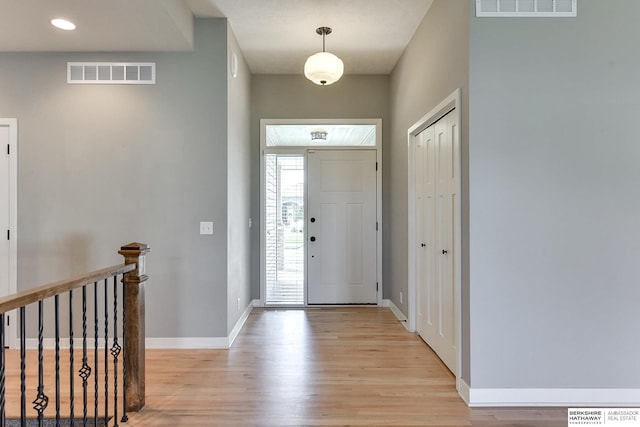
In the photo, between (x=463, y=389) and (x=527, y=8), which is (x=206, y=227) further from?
(x=527, y=8)

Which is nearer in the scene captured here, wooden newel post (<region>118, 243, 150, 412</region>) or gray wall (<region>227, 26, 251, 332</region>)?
wooden newel post (<region>118, 243, 150, 412</region>)

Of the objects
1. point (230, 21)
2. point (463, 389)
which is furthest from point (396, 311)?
point (230, 21)

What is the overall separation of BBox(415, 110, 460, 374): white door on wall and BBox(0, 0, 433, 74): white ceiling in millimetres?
1146

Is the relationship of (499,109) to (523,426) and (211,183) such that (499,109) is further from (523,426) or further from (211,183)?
(211,183)

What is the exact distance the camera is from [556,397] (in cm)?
236

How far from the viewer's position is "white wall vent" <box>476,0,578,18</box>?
236cm

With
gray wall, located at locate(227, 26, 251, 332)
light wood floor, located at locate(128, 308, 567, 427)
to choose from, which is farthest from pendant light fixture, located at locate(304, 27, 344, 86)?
light wood floor, located at locate(128, 308, 567, 427)

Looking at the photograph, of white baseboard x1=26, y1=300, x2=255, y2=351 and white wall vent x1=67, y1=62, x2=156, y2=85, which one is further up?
white wall vent x1=67, y1=62, x2=156, y2=85

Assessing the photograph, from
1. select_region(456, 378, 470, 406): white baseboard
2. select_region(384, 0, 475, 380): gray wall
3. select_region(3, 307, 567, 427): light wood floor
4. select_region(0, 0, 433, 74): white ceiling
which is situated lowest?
select_region(3, 307, 567, 427): light wood floor

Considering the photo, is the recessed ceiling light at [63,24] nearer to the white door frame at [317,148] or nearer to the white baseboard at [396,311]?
the white door frame at [317,148]

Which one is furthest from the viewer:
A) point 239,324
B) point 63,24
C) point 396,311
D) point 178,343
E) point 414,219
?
point 396,311

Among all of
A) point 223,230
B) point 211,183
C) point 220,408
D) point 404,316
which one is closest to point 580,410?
point 404,316

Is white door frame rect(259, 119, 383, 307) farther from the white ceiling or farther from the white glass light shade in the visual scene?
the white glass light shade

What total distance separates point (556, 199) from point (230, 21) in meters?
3.15
